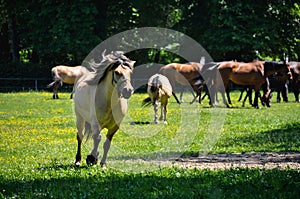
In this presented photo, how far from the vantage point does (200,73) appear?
31.2 m

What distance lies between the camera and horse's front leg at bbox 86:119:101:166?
11039 millimetres

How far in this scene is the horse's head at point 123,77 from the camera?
10.6 meters

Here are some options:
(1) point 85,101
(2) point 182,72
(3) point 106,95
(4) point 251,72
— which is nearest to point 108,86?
(3) point 106,95

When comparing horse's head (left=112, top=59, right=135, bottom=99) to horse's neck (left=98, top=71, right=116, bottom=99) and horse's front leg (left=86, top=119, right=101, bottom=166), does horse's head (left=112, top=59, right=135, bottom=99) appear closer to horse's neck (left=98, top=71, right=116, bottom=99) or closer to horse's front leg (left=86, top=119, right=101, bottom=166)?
horse's neck (left=98, top=71, right=116, bottom=99)

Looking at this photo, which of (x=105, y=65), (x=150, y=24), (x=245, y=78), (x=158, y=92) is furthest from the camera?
(x=150, y=24)

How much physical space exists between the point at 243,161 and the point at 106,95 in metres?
3.13

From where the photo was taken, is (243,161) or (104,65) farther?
(243,161)

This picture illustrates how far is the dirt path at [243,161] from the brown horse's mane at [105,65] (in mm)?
2121

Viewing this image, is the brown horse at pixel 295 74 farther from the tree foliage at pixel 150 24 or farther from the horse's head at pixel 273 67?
the tree foliage at pixel 150 24

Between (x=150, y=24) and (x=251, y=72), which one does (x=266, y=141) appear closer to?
(x=251, y=72)

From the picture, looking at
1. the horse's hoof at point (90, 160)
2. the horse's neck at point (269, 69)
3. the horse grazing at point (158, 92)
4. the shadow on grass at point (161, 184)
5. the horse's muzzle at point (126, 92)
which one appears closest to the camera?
the shadow on grass at point (161, 184)

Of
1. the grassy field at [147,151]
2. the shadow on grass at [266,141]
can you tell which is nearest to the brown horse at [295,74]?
the grassy field at [147,151]

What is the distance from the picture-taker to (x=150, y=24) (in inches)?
1906

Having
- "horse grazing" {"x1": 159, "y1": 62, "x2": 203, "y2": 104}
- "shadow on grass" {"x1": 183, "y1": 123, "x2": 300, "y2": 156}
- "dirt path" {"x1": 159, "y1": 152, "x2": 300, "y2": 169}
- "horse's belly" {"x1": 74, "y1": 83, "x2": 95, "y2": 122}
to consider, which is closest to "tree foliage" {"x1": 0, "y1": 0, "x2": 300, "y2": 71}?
"horse grazing" {"x1": 159, "y1": 62, "x2": 203, "y2": 104}
